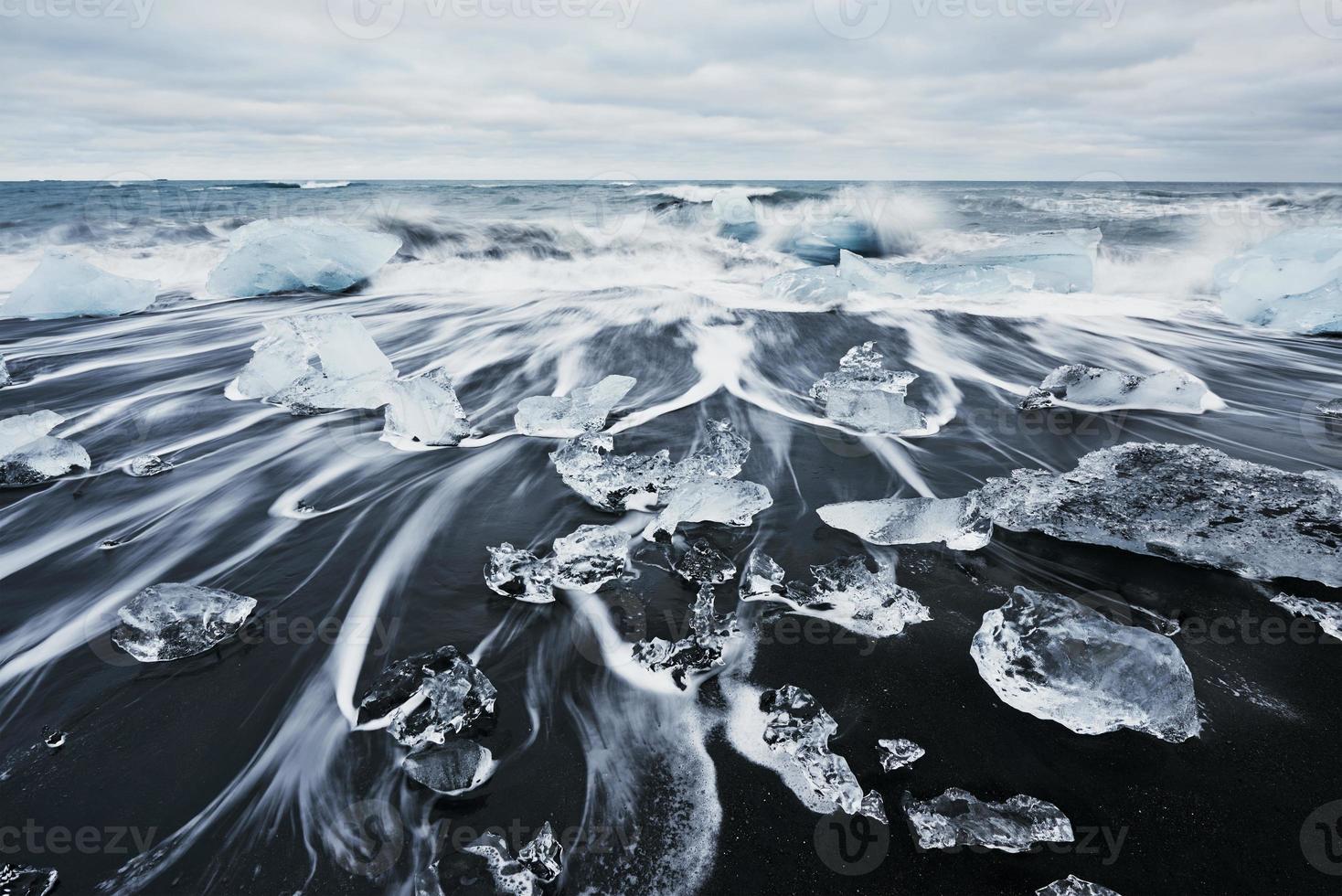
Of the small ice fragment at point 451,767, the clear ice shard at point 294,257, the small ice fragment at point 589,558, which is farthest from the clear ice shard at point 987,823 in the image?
the clear ice shard at point 294,257

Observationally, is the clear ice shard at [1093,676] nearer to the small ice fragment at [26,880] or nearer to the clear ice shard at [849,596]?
the clear ice shard at [849,596]

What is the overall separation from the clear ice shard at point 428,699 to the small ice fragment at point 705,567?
3.78 ft

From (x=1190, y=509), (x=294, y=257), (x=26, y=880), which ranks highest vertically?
(x=294, y=257)

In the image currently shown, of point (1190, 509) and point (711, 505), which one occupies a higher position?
point (1190, 509)

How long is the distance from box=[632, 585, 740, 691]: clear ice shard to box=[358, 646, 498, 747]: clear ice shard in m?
0.69

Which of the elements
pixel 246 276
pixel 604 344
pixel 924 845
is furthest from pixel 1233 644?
pixel 246 276

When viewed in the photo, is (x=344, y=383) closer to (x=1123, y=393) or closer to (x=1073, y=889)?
(x=1073, y=889)

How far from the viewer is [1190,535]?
10.8 feet

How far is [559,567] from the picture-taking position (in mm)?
3232

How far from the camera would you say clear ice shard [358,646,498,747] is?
2.36m

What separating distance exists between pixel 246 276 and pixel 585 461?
11661mm

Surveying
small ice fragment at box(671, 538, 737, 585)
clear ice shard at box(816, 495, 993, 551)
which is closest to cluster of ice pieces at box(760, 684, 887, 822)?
small ice fragment at box(671, 538, 737, 585)

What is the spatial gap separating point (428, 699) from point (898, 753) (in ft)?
6.22

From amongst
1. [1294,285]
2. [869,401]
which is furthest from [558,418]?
[1294,285]
